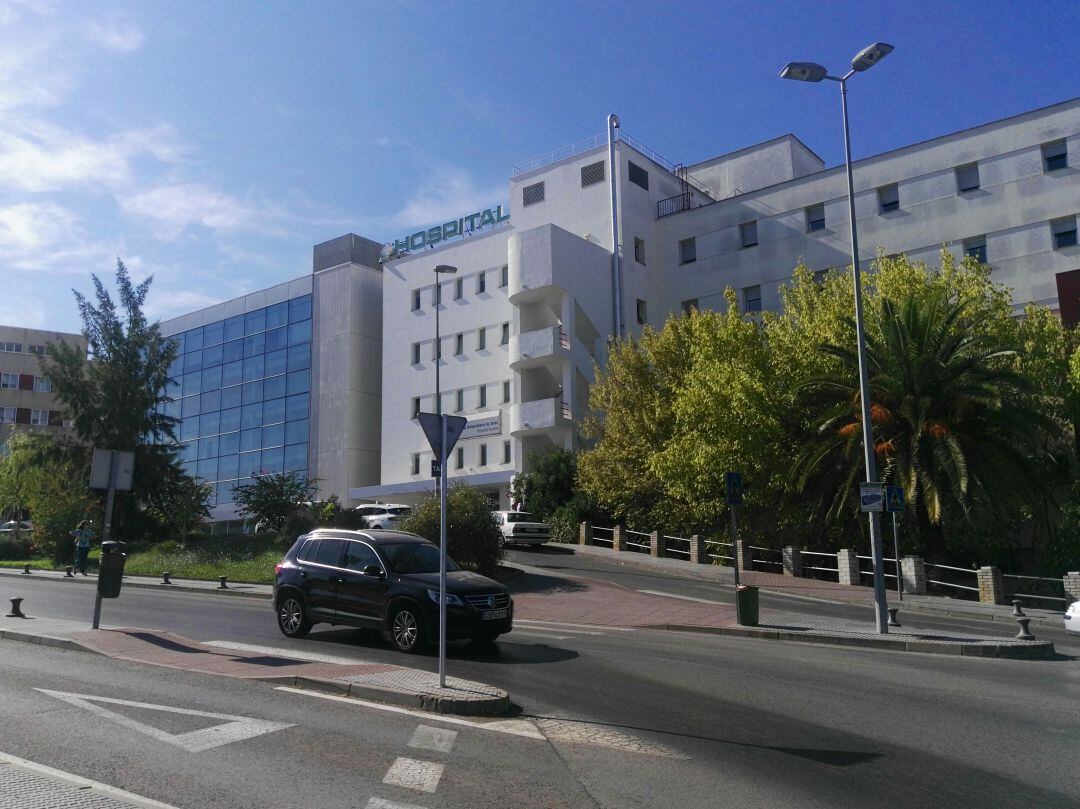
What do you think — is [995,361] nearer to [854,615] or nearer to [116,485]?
[854,615]

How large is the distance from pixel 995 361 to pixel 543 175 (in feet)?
108

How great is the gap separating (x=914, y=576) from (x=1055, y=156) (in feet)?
84.5

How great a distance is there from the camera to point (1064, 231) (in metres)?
38.9

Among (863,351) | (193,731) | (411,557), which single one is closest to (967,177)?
(863,351)

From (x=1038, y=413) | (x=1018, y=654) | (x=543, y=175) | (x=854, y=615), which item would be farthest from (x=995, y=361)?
(x=543, y=175)

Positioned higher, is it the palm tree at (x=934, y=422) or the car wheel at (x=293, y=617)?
the palm tree at (x=934, y=422)

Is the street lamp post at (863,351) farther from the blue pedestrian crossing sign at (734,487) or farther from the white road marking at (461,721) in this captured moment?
the white road marking at (461,721)

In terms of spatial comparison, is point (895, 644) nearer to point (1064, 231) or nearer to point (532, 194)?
point (1064, 231)

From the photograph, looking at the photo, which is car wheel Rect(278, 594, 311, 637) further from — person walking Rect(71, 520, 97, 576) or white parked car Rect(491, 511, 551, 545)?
white parked car Rect(491, 511, 551, 545)

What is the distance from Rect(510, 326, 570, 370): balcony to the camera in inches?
1800

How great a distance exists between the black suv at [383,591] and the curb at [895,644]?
191 inches

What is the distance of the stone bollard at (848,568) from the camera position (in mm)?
26062

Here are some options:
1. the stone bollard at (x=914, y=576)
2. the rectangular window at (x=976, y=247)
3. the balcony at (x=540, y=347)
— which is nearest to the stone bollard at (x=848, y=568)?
the stone bollard at (x=914, y=576)

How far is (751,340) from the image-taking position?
101 feet
